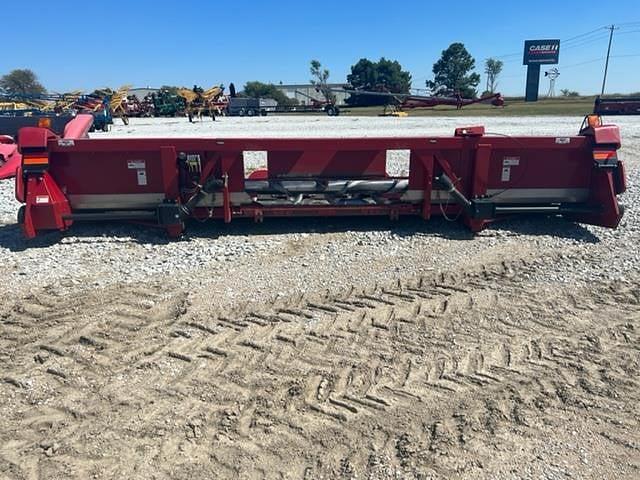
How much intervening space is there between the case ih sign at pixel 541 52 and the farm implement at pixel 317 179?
79315 mm

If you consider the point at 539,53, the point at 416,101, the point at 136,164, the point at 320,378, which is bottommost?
the point at 320,378

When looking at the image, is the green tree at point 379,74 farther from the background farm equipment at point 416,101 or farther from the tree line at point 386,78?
the background farm equipment at point 416,101

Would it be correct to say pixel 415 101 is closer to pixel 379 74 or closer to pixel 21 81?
pixel 379 74

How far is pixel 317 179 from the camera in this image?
611 centimetres

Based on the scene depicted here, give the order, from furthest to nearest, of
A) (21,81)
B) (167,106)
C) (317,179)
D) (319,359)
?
(21,81)
(167,106)
(317,179)
(319,359)

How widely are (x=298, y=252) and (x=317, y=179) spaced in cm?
120

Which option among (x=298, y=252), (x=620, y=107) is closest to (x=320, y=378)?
(x=298, y=252)

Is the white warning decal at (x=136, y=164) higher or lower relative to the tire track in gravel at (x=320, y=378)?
higher

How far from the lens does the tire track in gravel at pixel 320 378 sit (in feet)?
8.22

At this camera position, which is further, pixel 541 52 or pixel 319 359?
pixel 541 52

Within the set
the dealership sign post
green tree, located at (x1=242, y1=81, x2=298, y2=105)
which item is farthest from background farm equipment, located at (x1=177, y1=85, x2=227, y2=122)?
the dealership sign post

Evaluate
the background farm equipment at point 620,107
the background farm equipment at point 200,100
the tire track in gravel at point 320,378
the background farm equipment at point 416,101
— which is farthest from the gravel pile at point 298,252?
the background farm equipment at point 620,107

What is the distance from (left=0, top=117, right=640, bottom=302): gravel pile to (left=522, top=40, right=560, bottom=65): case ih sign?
79.2 meters

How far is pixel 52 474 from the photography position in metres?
2.36
